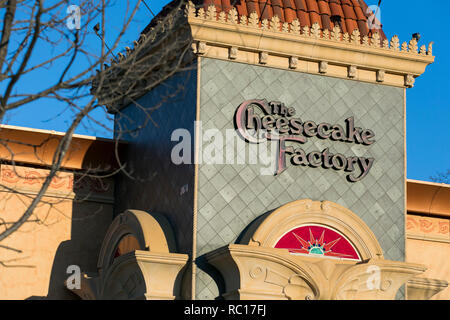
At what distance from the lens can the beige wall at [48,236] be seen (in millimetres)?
16344

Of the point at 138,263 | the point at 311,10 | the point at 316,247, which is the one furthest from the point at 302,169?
the point at 138,263

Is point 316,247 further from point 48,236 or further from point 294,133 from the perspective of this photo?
point 48,236

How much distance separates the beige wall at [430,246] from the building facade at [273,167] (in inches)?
131

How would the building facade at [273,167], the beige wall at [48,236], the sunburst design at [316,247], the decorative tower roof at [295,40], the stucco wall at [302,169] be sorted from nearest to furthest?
1. the building facade at [273,167]
2. the stucco wall at [302,169]
3. the sunburst design at [316,247]
4. the decorative tower roof at [295,40]
5. the beige wall at [48,236]

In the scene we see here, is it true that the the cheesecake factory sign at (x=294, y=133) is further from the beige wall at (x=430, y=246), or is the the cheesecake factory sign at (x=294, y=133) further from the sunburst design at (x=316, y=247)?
the beige wall at (x=430, y=246)

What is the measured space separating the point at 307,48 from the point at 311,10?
116 cm

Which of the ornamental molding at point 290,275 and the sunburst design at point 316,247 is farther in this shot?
the sunburst design at point 316,247

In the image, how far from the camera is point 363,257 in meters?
14.4

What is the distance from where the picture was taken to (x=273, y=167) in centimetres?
1438
